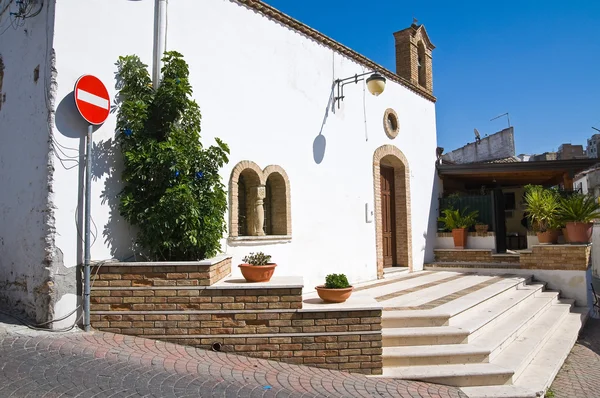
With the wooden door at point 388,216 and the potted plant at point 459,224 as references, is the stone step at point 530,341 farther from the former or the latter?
the wooden door at point 388,216

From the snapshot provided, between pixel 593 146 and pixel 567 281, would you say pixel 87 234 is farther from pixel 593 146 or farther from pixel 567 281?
pixel 593 146

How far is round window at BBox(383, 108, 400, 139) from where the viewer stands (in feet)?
33.7

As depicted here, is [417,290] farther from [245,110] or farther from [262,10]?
[262,10]

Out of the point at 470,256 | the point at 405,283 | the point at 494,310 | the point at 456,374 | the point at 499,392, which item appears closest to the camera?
the point at 499,392

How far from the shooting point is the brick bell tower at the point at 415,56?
38.4 ft

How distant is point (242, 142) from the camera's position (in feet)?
21.9

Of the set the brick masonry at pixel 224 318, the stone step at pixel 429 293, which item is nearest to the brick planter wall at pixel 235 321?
the brick masonry at pixel 224 318

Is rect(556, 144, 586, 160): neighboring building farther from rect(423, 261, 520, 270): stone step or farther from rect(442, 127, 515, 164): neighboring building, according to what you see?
rect(423, 261, 520, 270): stone step

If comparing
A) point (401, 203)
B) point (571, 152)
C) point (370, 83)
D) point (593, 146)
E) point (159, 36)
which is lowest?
point (401, 203)

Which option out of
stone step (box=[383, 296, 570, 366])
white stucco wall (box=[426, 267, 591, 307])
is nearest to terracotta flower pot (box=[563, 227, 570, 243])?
white stucco wall (box=[426, 267, 591, 307])

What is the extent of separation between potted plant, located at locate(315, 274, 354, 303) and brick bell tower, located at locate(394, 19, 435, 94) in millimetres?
8304

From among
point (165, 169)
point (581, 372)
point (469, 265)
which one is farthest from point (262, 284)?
point (469, 265)

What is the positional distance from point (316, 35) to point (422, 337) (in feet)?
19.4

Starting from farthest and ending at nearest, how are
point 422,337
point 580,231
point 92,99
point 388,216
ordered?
point 388,216, point 580,231, point 422,337, point 92,99
